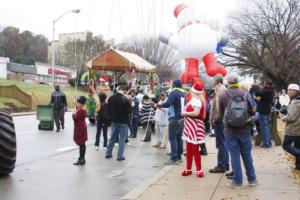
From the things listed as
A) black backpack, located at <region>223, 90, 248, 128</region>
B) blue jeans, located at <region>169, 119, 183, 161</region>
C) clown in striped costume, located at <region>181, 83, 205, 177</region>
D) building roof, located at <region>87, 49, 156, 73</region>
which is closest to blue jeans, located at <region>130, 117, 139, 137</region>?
building roof, located at <region>87, 49, 156, 73</region>

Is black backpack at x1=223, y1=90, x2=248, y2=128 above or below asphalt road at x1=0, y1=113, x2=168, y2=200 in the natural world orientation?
above

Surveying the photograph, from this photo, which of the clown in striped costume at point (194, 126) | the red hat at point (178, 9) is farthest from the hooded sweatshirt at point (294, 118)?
the red hat at point (178, 9)

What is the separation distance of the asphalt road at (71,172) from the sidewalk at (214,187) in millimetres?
513

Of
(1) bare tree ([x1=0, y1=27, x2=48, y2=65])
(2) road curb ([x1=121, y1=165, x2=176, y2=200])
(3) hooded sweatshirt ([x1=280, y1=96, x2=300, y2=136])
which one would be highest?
(1) bare tree ([x1=0, y1=27, x2=48, y2=65])

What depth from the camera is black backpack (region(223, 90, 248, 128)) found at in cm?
711

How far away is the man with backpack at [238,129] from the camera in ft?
23.4

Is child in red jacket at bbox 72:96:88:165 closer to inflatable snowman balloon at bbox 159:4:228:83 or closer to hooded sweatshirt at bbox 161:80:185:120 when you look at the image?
hooded sweatshirt at bbox 161:80:185:120

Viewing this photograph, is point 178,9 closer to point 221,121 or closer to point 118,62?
point 221,121

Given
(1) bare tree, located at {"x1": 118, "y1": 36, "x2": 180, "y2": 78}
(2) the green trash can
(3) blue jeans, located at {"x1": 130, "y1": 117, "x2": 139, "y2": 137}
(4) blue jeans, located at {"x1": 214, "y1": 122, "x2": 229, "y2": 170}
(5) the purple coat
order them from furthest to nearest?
(2) the green trash can, (1) bare tree, located at {"x1": 118, "y1": 36, "x2": 180, "y2": 78}, (3) blue jeans, located at {"x1": 130, "y1": 117, "x2": 139, "y2": 137}, (5) the purple coat, (4) blue jeans, located at {"x1": 214, "y1": 122, "x2": 229, "y2": 170}

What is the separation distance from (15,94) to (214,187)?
32.2 metres

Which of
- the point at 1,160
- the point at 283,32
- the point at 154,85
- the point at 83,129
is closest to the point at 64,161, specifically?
the point at 83,129

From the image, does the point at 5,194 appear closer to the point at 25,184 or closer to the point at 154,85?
the point at 25,184

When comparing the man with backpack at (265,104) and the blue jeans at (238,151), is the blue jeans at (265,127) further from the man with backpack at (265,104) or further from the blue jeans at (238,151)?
the blue jeans at (238,151)

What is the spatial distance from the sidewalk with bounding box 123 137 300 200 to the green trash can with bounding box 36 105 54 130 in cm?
968
